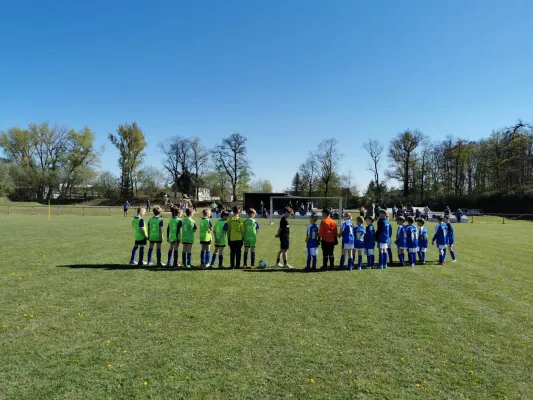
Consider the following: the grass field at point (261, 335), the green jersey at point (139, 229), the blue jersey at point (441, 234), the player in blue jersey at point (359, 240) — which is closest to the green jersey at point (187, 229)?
the green jersey at point (139, 229)

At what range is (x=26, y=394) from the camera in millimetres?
3750

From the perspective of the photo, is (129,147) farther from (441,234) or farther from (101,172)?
(441,234)

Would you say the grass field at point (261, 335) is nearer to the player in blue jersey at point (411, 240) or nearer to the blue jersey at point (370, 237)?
the blue jersey at point (370, 237)

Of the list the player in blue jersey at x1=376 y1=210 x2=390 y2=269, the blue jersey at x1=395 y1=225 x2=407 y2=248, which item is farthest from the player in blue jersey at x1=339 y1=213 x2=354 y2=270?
the blue jersey at x1=395 y1=225 x2=407 y2=248

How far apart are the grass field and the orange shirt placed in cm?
126

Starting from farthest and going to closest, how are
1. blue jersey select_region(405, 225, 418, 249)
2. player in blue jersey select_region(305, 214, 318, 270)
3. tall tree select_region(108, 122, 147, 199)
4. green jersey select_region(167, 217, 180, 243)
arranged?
tall tree select_region(108, 122, 147, 199) → blue jersey select_region(405, 225, 418, 249) → green jersey select_region(167, 217, 180, 243) → player in blue jersey select_region(305, 214, 318, 270)

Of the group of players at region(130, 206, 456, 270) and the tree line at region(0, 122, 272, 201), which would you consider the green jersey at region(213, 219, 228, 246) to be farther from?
the tree line at region(0, 122, 272, 201)

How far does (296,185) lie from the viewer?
77.6m

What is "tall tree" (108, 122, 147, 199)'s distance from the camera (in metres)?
70.4

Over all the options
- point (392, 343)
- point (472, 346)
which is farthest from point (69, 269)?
point (472, 346)

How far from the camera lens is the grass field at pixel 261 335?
13.2 feet

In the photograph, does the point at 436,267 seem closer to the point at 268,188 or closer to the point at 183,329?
the point at 183,329

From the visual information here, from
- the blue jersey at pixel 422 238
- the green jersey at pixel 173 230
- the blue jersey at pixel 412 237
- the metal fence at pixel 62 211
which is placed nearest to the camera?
the green jersey at pixel 173 230

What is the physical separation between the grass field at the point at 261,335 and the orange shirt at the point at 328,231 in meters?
1.26
